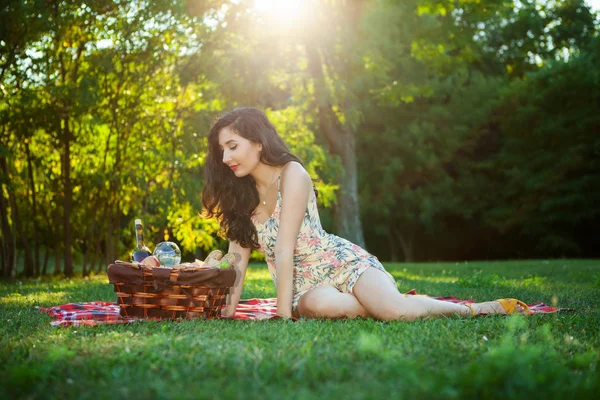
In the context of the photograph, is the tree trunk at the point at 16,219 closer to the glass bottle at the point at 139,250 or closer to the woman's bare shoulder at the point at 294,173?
the glass bottle at the point at 139,250

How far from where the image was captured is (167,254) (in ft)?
14.0

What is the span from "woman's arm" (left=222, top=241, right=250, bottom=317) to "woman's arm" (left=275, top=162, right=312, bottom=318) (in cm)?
37

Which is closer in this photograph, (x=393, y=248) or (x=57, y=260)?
(x=57, y=260)

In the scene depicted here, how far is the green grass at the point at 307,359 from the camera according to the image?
199 cm

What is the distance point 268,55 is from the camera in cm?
1300

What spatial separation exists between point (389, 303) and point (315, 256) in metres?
0.66

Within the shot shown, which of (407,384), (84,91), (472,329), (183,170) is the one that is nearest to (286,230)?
(472,329)

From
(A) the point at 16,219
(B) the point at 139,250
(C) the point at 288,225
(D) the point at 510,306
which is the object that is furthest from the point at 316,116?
(D) the point at 510,306

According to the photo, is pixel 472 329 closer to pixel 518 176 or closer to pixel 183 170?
pixel 183 170

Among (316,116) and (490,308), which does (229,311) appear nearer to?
(490,308)

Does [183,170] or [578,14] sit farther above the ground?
[578,14]

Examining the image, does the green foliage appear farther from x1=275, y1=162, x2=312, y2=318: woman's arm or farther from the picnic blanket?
the picnic blanket

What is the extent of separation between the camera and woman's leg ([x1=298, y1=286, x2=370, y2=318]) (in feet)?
12.7

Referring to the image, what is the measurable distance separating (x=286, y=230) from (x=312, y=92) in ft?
36.8
